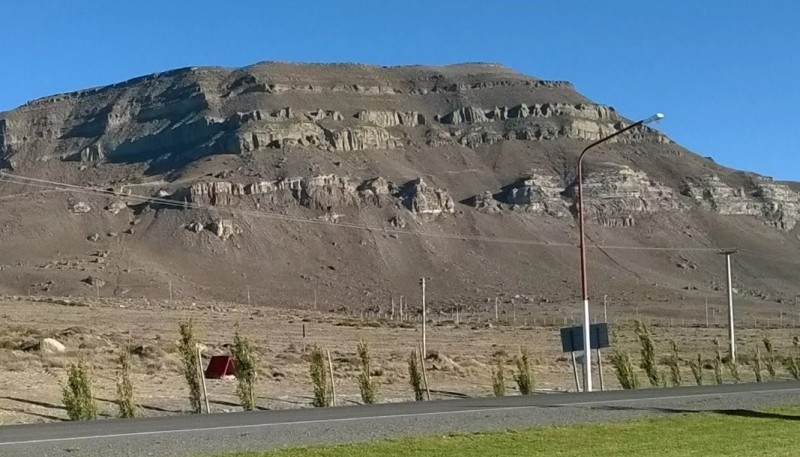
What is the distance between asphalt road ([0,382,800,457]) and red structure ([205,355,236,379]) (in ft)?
42.4

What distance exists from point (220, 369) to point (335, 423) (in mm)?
17353

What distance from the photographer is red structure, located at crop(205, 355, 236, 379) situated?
34.6 meters

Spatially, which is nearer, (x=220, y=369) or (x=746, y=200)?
(x=220, y=369)

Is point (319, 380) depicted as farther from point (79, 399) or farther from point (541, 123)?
point (541, 123)

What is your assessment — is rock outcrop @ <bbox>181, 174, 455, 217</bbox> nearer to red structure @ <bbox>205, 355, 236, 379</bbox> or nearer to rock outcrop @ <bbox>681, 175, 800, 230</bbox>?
rock outcrop @ <bbox>681, 175, 800, 230</bbox>

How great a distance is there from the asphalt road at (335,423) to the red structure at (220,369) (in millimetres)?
12917

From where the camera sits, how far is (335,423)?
717 inches

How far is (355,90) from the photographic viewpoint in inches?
7761

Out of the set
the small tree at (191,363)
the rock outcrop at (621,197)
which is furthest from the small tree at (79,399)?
the rock outcrop at (621,197)

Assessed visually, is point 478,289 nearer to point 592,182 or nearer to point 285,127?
point 592,182

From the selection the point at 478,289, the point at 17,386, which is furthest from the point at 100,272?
the point at 17,386

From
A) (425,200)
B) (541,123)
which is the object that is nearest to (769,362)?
(425,200)

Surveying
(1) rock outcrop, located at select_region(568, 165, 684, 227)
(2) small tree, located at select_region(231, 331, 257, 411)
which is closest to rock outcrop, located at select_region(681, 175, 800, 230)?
(1) rock outcrop, located at select_region(568, 165, 684, 227)

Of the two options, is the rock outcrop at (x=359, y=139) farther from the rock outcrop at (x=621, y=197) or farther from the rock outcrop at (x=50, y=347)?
the rock outcrop at (x=50, y=347)
